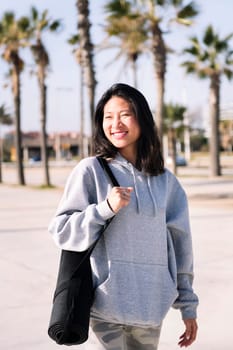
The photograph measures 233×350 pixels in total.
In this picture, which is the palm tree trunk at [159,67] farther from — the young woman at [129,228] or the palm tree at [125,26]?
the young woman at [129,228]

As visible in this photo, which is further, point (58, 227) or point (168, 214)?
point (168, 214)

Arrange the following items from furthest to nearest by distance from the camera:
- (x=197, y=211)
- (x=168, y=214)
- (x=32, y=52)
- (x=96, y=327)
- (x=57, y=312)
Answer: (x=32, y=52)
(x=197, y=211)
(x=168, y=214)
(x=96, y=327)
(x=57, y=312)

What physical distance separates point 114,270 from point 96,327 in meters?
0.24

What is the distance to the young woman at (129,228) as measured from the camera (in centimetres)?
197

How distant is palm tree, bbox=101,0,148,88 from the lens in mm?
17547

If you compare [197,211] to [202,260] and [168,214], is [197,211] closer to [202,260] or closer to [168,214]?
[202,260]

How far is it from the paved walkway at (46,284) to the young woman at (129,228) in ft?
0.71

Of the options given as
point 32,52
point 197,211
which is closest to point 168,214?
point 197,211

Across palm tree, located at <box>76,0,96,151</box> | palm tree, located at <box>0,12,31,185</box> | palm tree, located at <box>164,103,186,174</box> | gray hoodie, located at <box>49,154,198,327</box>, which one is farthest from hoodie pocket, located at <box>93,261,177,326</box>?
palm tree, located at <box>164,103,186,174</box>

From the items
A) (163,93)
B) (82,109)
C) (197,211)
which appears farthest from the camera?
(82,109)

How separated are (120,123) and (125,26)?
53.8ft

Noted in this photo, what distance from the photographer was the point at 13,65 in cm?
2633

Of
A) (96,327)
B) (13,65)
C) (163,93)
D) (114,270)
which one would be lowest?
(96,327)

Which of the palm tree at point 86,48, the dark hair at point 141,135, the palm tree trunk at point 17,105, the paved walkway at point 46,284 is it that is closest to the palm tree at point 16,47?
the palm tree trunk at point 17,105
